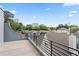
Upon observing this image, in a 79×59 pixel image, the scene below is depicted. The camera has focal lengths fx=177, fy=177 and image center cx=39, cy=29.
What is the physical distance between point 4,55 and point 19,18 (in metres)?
0.78

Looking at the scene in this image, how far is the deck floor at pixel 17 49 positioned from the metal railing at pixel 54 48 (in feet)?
0.74

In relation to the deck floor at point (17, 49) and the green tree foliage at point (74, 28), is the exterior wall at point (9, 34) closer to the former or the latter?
the deck floor at point (17, 49)

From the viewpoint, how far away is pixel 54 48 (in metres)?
3.59

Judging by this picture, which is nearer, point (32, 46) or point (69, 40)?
point (69, 40)

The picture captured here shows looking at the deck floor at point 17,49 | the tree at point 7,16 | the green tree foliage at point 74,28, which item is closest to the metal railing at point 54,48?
the deck floor at point 17,49

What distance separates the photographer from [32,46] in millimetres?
3857

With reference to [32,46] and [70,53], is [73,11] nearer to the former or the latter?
[70,53]

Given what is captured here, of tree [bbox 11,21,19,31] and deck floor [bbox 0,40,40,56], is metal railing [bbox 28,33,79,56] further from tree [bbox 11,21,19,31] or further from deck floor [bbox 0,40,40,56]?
tree [bbox 11,21,19,31]

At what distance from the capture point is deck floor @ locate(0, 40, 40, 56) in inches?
136

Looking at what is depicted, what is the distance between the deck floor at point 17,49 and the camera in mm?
3445

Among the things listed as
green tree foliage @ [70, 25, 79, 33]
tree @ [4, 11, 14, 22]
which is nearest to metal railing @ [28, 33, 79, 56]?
green tree foliage @ [70, 25, 79, 33]

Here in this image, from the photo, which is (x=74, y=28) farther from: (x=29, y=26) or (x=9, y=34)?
(x=9, y=34)

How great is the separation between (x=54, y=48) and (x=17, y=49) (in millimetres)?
747

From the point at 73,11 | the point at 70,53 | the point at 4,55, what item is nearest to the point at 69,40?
the point at 70,53
